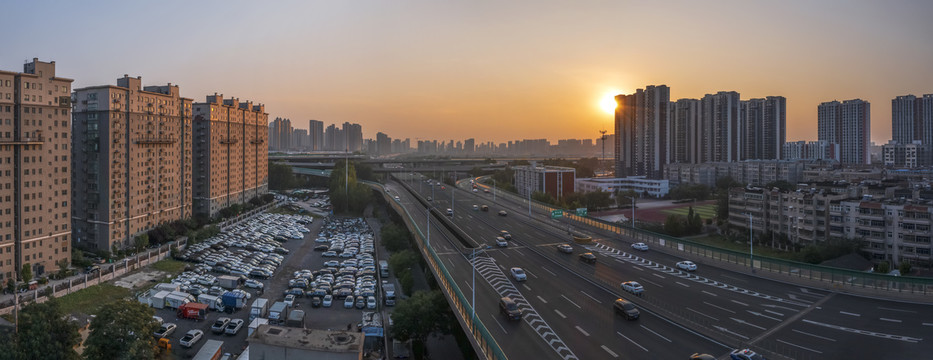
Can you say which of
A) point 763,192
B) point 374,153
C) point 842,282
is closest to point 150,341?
point 842,282

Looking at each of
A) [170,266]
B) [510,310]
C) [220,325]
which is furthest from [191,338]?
[510,310]

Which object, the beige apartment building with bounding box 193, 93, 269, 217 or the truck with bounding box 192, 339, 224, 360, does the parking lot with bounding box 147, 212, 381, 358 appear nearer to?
the truck with bounding box 192, 339, 224, 360

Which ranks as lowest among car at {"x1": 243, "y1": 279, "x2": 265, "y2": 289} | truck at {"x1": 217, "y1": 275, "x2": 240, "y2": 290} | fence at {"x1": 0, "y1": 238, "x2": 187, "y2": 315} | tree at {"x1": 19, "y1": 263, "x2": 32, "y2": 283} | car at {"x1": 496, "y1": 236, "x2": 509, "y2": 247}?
car at {"x1": 243, "y1": 279, "x2": 265, "y2": 289}

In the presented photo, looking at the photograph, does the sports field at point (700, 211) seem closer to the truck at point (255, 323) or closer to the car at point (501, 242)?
the car at point (501, 242)

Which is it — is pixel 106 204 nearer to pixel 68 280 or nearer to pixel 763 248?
pixel 68 280

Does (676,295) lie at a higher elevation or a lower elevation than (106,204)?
lower

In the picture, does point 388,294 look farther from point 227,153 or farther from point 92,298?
point 227,153

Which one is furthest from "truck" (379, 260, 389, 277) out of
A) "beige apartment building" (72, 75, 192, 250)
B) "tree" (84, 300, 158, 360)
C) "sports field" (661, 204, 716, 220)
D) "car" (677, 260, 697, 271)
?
"sports field" (661, 204, 716, 220)
